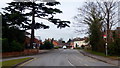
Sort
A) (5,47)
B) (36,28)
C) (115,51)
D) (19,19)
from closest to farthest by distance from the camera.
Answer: (115,51)
(5,47)
(19,19)
(36,28)

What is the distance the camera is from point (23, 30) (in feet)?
165

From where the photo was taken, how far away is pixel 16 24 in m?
47.5

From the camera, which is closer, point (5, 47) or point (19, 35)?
point (5, 47)

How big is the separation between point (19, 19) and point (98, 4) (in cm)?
1921

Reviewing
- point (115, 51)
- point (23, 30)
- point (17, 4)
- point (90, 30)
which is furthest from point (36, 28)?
point (115, 51)

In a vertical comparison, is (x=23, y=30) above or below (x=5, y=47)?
above

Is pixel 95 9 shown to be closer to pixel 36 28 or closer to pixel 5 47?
pixel 36 28

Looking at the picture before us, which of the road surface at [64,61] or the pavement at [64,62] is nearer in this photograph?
the pavement at [64,62]

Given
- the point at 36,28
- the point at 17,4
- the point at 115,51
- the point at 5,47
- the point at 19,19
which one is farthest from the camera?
the point at 36,28

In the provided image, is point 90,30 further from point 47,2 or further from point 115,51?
point 115,51

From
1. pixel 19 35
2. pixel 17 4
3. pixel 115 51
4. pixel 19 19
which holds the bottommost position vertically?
pixel 115 51

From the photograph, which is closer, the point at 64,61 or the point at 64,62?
the point at 64,62

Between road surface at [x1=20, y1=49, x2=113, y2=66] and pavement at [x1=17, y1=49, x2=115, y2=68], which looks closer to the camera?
pavement at [x1=17, y1=49, x2=115, y2=68]

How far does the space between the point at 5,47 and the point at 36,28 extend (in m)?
15.8
